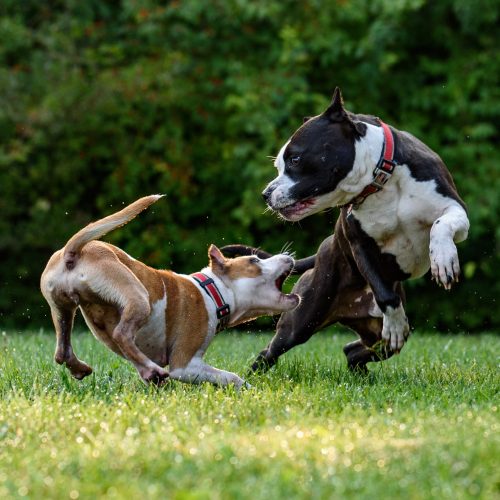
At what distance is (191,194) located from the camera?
13.8 m

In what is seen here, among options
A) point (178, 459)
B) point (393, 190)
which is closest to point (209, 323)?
point (393, 190)

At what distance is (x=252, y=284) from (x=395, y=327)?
87 centimetres

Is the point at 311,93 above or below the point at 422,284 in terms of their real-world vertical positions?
above

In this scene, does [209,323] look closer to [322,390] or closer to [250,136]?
[322,390]

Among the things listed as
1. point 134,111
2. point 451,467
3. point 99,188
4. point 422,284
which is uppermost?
point 451,467

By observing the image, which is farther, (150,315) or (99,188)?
(99,188)

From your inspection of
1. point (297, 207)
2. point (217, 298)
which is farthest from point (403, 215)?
point (217, 298)

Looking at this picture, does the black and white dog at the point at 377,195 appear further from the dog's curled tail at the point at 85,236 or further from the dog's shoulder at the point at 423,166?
the dog's curled tail at the point at 85,236

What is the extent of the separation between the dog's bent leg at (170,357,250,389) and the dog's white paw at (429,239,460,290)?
1.16 meters

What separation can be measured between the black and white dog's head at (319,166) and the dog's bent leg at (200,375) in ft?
3.09

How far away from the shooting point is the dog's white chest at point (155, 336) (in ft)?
18.4

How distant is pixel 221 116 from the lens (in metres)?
14.0

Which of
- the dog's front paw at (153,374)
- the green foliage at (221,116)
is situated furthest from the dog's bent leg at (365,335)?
the green foliage at (221,116)

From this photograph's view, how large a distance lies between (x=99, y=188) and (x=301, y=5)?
362 centimetres
